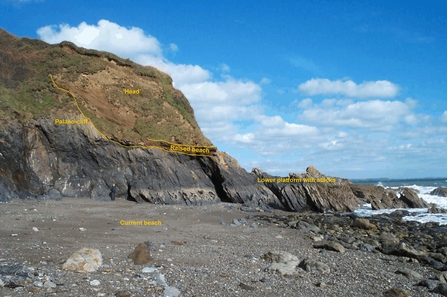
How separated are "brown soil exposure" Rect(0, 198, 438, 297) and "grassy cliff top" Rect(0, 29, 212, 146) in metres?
11.5

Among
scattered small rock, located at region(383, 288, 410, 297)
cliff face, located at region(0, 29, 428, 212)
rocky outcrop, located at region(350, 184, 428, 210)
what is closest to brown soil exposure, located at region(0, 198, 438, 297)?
scattered small rock, located at region(383, 288, 410, 297)

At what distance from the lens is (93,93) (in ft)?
108

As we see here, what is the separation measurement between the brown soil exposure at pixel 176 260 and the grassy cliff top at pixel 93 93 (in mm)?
11513

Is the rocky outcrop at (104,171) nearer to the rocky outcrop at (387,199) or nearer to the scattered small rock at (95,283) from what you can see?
the rocky outcrop at (387,199)

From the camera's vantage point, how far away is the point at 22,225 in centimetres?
1473

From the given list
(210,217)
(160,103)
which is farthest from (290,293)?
(160,103)

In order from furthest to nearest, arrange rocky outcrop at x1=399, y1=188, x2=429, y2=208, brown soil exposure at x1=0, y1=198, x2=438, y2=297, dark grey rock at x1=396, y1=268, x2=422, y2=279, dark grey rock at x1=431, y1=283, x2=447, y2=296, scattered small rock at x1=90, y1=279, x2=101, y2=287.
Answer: rocky outcrop at x1=399, y1=188, x2=429, y2=208 → dark grey rock at x1=396, y1=268, x2=422, y2=279 → dark grey rock at x1=431, y1=283, x2=447, y2=296 → brown soil exposure at x1=0, y1=198, x2=438, y2=297 → scattered small rock at x1=90, y1=279, x2=101, y2=287

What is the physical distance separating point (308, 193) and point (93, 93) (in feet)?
71.9

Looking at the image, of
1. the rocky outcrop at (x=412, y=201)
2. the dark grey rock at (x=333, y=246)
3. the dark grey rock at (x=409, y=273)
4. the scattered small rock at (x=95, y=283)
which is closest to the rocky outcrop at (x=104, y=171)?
the rocky outcrop at (x=412, y=201)

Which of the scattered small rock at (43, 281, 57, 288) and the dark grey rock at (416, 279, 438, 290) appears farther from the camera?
the dark grey rock at (416, 279, 438, 290)

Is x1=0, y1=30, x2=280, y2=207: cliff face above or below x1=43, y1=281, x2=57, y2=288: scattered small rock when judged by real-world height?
above

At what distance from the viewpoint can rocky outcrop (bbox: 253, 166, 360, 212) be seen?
110 ft

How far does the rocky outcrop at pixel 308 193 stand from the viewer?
1319 inches

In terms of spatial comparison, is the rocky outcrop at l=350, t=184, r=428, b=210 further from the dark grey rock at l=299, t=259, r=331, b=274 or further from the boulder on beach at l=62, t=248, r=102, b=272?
the boulder on beach at l=62, t=248, r=102, b=272
